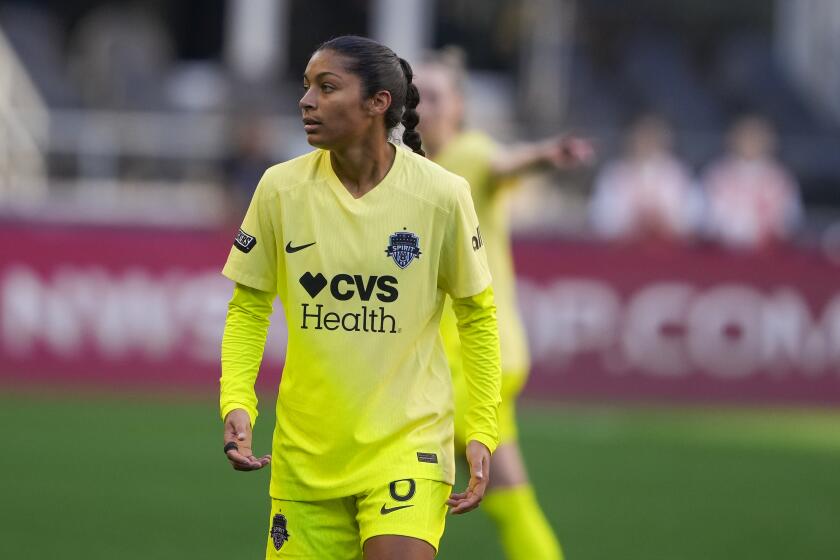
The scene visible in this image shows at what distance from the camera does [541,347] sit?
46.8 ft

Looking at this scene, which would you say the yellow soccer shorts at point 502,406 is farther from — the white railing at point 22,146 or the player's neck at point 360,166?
the white railing at point 22,146

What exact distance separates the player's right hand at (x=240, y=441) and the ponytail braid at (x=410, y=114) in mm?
1039

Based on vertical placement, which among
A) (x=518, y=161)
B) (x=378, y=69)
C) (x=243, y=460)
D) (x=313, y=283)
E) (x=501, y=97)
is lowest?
(x=243, y=460)

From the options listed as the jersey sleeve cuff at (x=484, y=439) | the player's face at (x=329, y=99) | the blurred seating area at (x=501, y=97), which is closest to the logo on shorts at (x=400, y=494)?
the jersey sleeve cuff at (x=484, y=439)

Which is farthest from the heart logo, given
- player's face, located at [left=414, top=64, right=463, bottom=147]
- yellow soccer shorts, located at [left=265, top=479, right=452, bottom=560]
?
player's face, located at [left=414, top=64, right=463, bottom=147]

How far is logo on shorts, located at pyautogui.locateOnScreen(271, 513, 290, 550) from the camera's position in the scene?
4914 millimetres

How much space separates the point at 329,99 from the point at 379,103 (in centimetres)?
18

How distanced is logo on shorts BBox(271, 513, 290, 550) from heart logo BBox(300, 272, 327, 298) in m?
0.68

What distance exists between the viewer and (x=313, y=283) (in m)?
4.91

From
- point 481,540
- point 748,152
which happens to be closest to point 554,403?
point 748,152

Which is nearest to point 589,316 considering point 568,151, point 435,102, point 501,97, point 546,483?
point 546,483

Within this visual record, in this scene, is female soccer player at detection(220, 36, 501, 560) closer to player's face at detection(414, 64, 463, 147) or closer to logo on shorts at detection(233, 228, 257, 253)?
logo on shorts at detection(233, 228, 257, 253)

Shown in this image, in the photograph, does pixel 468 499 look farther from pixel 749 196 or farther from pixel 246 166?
pixel 749 196

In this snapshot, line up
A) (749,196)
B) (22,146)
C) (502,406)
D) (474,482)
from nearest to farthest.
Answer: (474,482)
(502,406)
(749,196)
(22,146)
